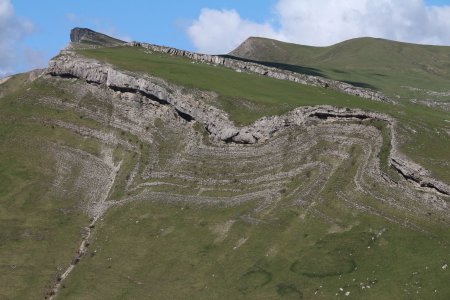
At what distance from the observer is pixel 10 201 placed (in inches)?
4227

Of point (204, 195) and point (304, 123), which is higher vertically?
point (304, 123)

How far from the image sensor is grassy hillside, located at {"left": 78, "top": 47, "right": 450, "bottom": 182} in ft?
292

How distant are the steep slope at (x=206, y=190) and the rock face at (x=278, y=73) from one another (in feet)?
28.3

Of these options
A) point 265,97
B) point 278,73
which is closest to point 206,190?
point 265,97

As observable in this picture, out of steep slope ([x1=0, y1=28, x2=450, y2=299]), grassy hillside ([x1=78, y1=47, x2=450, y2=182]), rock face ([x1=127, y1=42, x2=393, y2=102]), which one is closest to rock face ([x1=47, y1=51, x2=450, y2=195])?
steep slope ([x1=0, y1=28, x2=450, y2=299])

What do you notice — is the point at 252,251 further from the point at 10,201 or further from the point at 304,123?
the point at 10,201

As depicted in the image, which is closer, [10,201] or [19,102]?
[10,201]

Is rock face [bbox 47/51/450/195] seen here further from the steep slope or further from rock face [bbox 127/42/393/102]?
rock face [bbox 127/42/393/102]

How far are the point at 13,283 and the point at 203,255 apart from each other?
25.6m

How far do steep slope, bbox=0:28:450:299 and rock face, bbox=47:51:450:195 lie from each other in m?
0.27

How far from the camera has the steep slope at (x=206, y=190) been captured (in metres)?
74.1

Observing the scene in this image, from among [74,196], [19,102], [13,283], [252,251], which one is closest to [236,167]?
[252,251]

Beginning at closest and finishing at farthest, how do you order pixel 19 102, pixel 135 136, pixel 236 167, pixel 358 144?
pixel 358 144
pixel 236 167
pixel 135 136
pixel 19 102

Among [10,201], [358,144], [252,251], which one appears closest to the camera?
[252,251]
